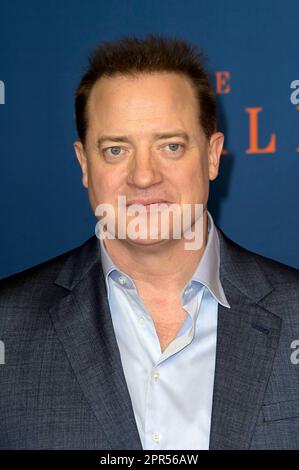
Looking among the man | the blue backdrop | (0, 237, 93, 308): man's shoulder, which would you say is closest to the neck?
the man

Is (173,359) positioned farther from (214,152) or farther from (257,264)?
(214,152)

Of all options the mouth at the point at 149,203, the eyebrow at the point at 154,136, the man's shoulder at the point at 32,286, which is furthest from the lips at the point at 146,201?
the man's shoulder at the point at 32,286

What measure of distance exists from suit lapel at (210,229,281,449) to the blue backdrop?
466 mm

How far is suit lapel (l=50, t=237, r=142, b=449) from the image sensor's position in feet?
4.42

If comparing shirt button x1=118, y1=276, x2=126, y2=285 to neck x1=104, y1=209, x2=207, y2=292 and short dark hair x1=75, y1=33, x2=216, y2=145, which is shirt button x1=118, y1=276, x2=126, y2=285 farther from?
short dark hair x1=75, y1=33, x2=216, y2=145

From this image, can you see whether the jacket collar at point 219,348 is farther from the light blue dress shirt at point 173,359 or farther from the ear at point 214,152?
the ear at point 214,152

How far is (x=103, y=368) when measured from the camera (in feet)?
4.58

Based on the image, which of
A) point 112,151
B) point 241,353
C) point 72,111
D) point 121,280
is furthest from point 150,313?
point 72,111

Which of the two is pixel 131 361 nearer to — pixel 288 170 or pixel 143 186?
pixel 143 186

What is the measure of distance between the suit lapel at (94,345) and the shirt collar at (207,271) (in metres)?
0.03

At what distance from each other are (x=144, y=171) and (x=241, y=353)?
36 cm

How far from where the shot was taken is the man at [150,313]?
136cm

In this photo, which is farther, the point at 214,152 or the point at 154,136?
the point at 214,152

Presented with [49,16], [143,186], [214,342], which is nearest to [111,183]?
[143,186]
